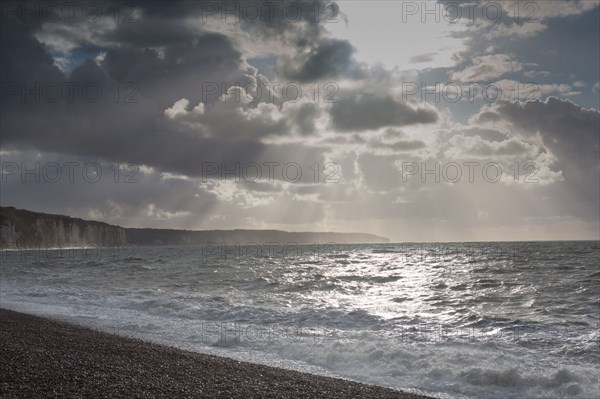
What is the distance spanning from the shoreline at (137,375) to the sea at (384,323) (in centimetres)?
202

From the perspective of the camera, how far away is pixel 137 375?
9977 millimetres

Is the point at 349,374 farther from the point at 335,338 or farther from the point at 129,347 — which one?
the point at 129,347

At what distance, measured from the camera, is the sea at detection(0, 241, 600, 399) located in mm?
12797

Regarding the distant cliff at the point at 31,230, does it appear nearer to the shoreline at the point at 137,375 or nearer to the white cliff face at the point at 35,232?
the white cliff face at the point at 35,232

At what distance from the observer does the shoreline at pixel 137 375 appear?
8.82 m

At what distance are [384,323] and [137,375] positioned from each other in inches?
481

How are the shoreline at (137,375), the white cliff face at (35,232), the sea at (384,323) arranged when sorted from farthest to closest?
the white cliff face at (35,232) → the sea at (384,323) → the shoreline at (137,375)

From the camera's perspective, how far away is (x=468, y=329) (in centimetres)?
1908

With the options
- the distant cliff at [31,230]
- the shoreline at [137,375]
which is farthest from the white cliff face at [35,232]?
the shoreline at [137,375]

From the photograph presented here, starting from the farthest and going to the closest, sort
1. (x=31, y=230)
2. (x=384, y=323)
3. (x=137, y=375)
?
(x=31, y=230)
(x=384, y=323)
(x=137, y=375)

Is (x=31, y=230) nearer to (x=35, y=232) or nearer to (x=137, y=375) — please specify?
(x=35, y=232)

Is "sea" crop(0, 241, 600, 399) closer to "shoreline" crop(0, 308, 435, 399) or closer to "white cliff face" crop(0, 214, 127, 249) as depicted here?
"shoreline" crop(0, 308, 435, 399)

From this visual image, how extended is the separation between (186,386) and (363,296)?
2085 centimetres

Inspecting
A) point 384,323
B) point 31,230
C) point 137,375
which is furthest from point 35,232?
point 137,375
